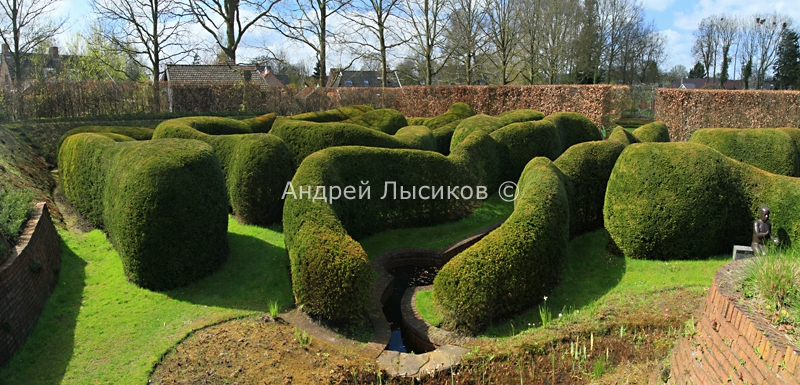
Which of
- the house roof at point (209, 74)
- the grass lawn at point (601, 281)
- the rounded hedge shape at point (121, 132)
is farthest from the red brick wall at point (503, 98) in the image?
the rounded hedge shape at point (121, 132)

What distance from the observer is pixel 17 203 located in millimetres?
8984

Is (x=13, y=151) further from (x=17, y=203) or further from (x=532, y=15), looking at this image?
(x=532, y=15)

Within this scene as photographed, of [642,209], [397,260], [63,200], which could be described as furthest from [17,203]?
[642,209]

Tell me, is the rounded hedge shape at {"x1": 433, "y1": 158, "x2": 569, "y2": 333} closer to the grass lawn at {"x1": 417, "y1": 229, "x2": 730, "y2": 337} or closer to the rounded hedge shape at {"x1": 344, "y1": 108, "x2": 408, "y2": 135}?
the grass lawn at {"x1": 417, "y1": 229, "x2": 730, "y2": 337}

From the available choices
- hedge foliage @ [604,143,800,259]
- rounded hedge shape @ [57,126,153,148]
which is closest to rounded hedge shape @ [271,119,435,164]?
rounded hedge shape @ [57,126,153,148]

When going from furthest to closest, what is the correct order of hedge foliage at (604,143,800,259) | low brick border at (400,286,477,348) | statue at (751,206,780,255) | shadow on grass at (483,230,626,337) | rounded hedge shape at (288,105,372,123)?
rounded hedge shape at (288,105,372,123)
hedge foliage at (604,143,800,259)
statue at (751,206,780,255)
shadow on grass at (483,230,626,337)
low brick border at (400,286,477,348)

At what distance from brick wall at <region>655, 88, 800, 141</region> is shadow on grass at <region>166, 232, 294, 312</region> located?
1956cm

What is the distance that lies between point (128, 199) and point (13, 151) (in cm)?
984

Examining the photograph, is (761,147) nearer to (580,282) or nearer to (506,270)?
(580,282)

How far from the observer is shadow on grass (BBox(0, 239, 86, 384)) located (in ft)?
19.8

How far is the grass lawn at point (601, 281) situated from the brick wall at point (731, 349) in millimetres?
2367

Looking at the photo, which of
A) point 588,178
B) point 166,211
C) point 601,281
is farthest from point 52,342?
point 588,178

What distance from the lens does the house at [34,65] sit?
26.1 metres

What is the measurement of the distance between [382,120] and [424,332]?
11.2 metres
